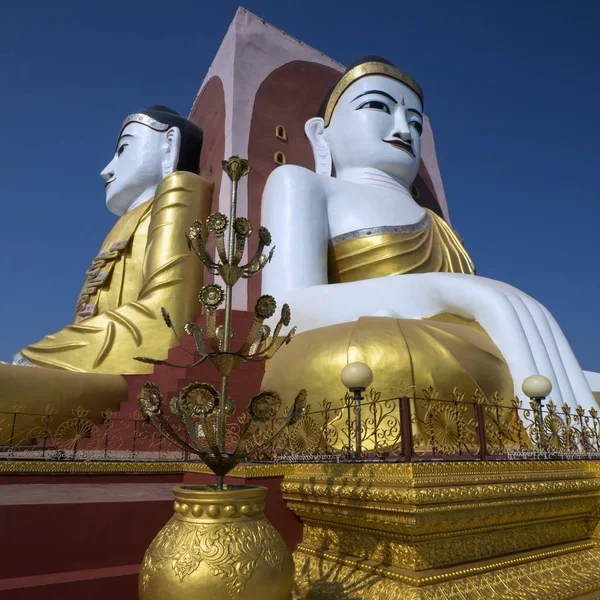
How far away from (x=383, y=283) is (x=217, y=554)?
3.56m

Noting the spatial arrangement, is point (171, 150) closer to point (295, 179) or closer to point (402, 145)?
point (295, 179)

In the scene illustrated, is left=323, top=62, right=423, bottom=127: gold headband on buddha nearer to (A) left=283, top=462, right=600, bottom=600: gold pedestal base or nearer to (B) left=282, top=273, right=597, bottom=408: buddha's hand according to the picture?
(B) left=282, top=273, right=597, bottom=408: buddha's hand

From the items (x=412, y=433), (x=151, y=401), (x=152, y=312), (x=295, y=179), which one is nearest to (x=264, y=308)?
(x=151, y=401)

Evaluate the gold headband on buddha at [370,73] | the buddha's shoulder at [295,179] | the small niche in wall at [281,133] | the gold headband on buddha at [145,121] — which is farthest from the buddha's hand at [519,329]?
the gold headband on buddha at [145,121]

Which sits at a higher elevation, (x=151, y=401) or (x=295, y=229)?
(x=295, y=229)

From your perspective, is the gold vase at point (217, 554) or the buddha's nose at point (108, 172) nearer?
the gold vase at point (217, 554)

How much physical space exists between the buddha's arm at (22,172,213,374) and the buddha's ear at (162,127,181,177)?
3.22ft

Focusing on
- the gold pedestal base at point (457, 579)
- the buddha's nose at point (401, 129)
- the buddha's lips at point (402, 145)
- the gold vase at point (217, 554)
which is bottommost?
the gold pedestal base at point (457, 579)

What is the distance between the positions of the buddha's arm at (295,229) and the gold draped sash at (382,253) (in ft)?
1.08

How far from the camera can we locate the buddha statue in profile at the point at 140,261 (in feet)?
19.3

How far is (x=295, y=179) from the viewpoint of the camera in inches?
228

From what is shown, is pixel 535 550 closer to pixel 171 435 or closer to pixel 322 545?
pixel 322 545

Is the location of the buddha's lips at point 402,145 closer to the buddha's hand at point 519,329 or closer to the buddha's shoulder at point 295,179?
the buddha's shoulder at point 295,179

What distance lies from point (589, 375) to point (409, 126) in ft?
12.3
